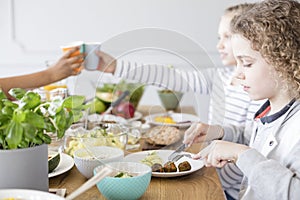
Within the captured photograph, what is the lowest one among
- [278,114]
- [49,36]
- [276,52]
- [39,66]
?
[39,66]

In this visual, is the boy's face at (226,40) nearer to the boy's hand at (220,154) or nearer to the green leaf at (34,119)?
the boy's hand at (220,154)

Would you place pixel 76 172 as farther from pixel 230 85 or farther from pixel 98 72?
pixel 230 85

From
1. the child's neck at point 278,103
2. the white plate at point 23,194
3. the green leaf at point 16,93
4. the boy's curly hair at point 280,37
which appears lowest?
the white plate at point 23,194

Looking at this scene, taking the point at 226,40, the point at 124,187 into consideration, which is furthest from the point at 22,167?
the point at 226,40

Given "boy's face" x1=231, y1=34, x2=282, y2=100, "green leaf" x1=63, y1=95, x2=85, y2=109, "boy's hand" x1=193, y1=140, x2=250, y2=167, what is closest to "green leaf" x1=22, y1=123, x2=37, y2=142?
"green leaf" x1=63, y1=95, x2=85, y2=109

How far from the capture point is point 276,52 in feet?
3.94

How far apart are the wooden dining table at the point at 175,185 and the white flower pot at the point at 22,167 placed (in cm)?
17

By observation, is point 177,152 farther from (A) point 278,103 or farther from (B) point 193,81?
(A) point 278,103

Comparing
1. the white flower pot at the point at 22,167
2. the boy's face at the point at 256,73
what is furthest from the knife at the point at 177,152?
the white flower pot at the point at 22,167

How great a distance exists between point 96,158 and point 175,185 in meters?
0.20

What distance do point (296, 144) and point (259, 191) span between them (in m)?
0.15

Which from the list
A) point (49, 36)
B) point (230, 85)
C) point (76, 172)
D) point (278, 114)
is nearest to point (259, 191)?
point (278, 114)

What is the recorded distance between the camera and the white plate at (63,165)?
3.66 feet

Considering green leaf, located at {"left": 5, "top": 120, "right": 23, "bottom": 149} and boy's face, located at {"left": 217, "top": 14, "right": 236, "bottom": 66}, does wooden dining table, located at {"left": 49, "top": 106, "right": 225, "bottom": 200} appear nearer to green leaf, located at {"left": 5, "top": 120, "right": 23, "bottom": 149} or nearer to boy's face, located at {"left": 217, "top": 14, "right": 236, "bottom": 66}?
green leaf, located at {"left": 5, "top": 120, "right": 23, "bottom": 149}
